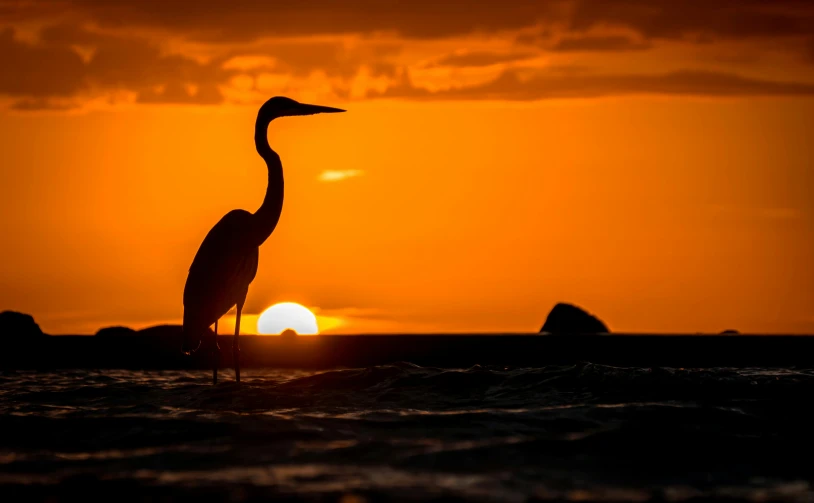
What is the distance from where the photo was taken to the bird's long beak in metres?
17.4

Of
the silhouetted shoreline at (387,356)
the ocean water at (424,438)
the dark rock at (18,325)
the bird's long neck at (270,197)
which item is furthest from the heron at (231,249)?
the dark rock at (18,325)

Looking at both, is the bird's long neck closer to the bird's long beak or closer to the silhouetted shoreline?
the bird's long beak

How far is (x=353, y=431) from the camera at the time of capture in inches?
442

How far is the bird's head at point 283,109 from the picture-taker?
1739 centimetres

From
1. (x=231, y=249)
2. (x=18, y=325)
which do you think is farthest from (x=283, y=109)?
(x=18, y=325)

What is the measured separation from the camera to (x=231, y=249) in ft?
55.8

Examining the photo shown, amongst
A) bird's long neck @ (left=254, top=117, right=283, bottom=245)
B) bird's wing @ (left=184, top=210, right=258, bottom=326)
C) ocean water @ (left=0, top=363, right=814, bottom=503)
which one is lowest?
ocean water @ (left=0, top=363, right=814, bottom=503)

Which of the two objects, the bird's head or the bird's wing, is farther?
the bird's head

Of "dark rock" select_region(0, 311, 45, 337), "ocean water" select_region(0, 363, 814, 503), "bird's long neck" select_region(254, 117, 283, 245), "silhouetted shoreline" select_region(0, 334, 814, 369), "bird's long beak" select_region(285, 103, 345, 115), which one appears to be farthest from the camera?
"dark rock" select_region(0, 311, 45, 337)

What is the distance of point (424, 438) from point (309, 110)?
850 centimetres

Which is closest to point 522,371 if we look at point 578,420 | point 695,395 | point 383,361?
point 695,395

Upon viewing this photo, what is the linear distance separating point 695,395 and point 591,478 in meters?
6.05

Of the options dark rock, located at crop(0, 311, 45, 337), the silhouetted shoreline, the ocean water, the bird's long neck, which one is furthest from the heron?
dark rock, located at crop(0, 311, 45, 337)

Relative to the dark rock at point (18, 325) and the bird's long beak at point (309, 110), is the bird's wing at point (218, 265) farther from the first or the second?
the dark rock at point (18, 325)
